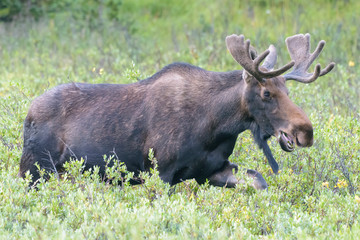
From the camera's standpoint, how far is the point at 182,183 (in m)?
6.92

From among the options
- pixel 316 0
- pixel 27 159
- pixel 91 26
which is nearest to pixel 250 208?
pixel 27 159

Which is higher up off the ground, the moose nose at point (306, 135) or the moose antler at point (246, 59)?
the moose antler at point (246, 59)

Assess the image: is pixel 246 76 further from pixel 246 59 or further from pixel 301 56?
pixel 301 56

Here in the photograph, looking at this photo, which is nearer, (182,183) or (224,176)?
(224,176)

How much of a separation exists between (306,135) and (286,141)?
0.22 meters

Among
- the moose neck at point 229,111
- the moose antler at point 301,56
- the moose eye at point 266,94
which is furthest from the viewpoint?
the moose antler at point 301,56

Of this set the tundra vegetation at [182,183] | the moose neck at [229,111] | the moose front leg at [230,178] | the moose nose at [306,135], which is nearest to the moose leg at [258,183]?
the moose front leg at [230,178]

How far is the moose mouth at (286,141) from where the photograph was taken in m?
5.84

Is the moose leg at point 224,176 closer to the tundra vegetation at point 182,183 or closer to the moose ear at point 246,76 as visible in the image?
the tundra vegetation at point 182,183

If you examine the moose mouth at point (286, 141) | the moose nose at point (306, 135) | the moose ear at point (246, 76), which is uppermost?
the moose ear at point (246, 76)

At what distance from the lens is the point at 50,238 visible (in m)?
4.49

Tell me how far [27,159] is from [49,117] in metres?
0.48

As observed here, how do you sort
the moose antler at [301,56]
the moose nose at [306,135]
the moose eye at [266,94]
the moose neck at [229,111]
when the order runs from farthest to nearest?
the moose antler at [301,56]
the moose neck at [229,111]
the moose eye at [266,94]
the moose nose at [306,135]

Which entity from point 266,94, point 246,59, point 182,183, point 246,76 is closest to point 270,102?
point 266,94
